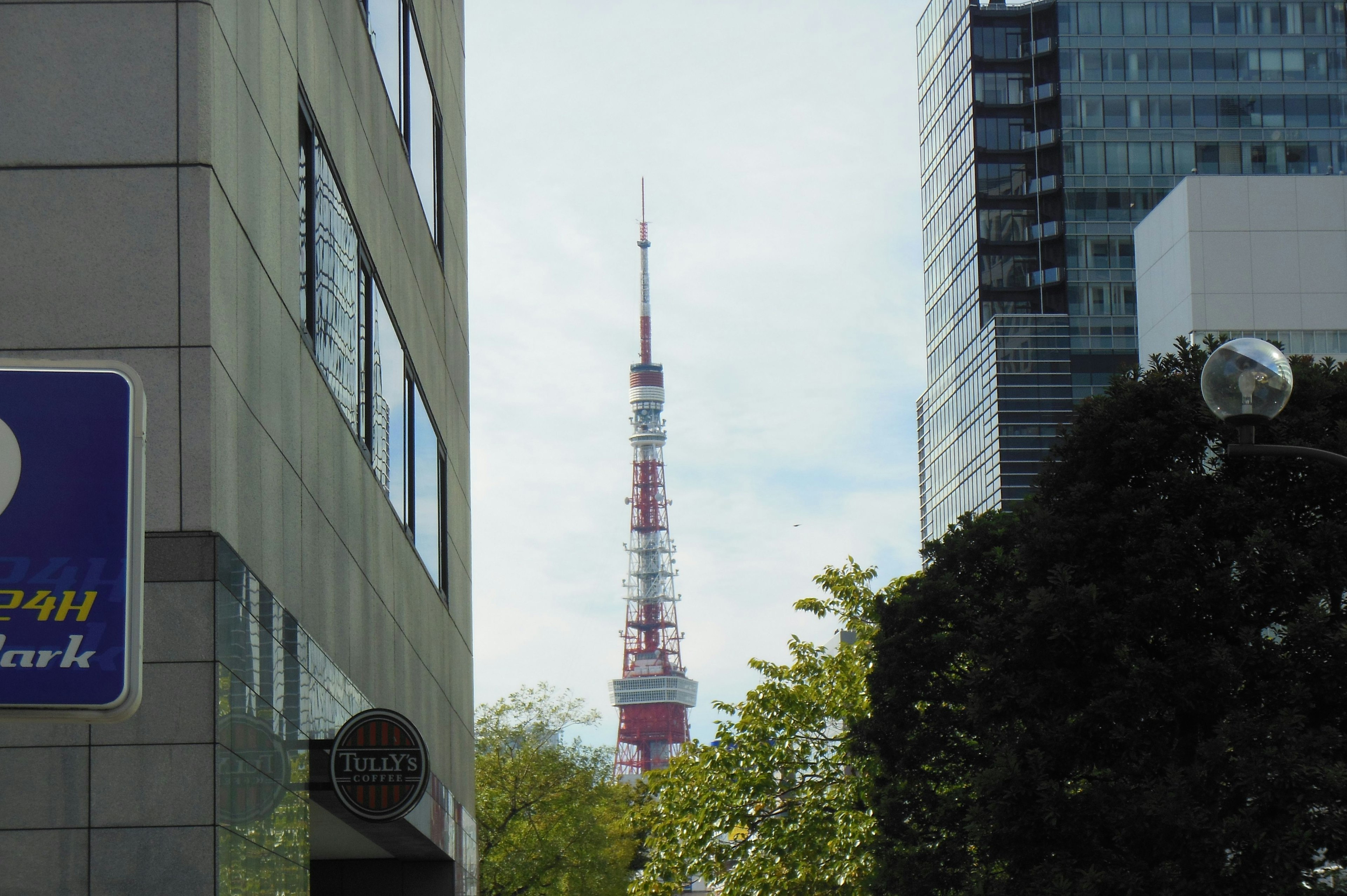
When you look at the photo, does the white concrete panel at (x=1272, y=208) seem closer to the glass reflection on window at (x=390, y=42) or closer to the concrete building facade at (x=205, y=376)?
the glass reflection on window at (x=390, y=42)

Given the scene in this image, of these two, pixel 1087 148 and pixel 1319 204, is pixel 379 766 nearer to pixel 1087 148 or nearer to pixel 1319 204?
pixel 1319 204

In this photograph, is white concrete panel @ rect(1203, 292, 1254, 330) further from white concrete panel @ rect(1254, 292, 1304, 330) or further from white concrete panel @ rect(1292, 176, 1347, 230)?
white concrete panel @ rect(1292, 176, 1347, 230)

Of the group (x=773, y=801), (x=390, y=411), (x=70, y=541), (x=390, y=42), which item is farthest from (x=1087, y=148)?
(x=70, y=541)

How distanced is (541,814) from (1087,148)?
7396 centimetres

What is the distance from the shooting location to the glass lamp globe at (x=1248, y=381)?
10.3 meters

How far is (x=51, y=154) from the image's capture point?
10.0 meters

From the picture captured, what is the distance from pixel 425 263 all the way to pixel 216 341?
12.1m

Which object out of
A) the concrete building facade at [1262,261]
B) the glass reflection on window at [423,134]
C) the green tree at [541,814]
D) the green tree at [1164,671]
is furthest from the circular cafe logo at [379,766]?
the concrete building facade at [1262,261]

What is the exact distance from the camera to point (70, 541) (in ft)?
16.0

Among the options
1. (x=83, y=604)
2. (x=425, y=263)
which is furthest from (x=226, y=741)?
(x=425, y=263)

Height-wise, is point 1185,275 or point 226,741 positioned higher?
point 1185,275

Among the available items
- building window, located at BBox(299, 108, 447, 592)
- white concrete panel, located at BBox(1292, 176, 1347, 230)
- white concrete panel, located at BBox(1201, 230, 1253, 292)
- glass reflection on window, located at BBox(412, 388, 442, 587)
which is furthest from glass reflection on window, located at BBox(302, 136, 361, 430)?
white concrete panel, located at BBox(1292, 176, 1347, 230)

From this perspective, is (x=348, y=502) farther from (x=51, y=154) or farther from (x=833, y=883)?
(x=833, y=883)

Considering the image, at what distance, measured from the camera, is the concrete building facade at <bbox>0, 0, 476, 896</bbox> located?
29.9 feet
